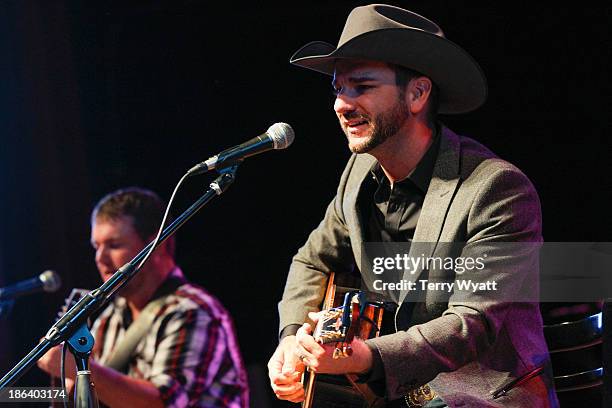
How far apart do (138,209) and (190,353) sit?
0.99 meters

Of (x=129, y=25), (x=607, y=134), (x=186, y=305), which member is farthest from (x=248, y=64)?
(x=607, y=134)

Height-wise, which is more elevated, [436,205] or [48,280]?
[436,205]

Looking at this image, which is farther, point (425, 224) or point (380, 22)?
point (380, 22)

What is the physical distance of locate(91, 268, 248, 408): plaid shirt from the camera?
4.69 meters

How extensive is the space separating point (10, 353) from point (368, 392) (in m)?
3.25

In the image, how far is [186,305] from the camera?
4.91 meters

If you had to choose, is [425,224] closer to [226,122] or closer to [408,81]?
[408,81]

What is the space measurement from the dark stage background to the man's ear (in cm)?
82

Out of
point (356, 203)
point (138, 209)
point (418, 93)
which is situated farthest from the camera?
point (138, 209)

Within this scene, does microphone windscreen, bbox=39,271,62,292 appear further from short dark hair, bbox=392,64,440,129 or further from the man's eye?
short dark hair, bbox=392,64,440,129

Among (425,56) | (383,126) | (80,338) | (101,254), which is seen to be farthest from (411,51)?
(101,254)

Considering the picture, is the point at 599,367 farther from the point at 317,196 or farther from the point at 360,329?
the point at 317,196

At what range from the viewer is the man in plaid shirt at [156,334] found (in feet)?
15.0

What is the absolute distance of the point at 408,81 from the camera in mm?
3494
